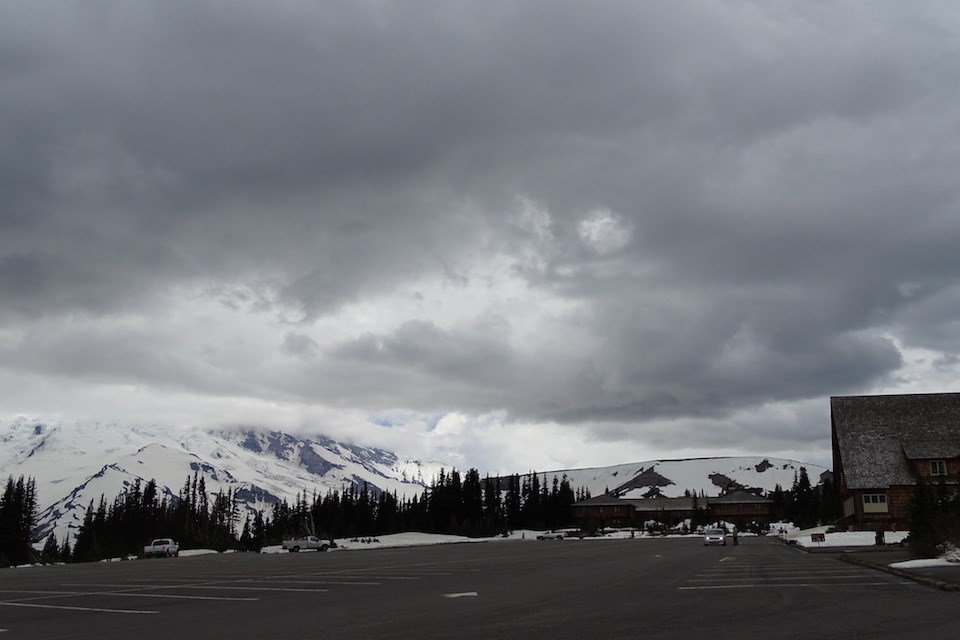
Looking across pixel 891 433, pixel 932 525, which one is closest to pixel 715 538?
pixel 891 433

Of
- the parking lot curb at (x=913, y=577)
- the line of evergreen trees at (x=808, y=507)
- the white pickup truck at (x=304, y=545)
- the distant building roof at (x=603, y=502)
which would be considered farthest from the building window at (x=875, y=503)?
the distant building roof at (x=603, y=502)

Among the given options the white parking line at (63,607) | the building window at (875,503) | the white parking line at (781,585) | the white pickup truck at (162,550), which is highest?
the white parking line at (63,607)

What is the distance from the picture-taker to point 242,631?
40.7 ft

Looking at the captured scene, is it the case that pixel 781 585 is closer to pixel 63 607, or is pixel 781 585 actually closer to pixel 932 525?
pixel 932 525

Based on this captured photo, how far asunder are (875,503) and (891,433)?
8.55 m

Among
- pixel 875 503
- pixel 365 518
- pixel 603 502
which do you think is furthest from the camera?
pixel 603 502

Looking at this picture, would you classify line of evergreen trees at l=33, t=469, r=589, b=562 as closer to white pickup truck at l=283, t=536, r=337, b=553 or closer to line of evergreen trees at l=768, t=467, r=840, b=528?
white pickup truck at l=283, t=536, r=337, b=553

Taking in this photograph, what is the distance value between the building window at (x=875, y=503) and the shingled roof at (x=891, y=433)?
0.92m

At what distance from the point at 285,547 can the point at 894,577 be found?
194 ft

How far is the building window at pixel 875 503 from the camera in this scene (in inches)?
2606

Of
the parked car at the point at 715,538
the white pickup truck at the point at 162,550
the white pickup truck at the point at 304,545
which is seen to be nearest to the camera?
the parked car at the point at 715,538

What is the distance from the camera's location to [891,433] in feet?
236

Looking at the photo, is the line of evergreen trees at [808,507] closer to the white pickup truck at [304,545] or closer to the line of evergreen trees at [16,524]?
the white pickup truck at [304,545]

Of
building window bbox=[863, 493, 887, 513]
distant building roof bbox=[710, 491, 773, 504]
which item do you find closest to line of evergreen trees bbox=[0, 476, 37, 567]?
building window bbox=[863, 493, 887, 513]
